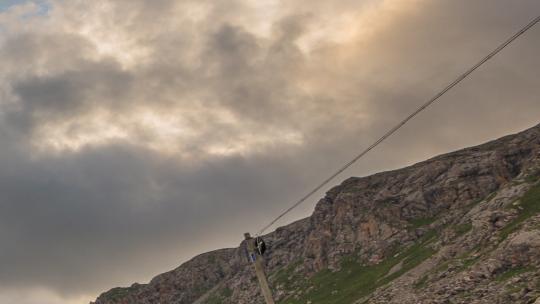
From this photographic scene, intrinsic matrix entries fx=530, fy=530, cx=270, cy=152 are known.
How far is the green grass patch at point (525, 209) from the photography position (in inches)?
6156

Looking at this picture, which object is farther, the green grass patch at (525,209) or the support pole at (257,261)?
the green grass patch at (525,209)

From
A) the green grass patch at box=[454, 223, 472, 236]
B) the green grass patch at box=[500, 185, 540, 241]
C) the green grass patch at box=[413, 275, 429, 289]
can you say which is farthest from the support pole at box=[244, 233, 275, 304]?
the green grass patch at box=[454, 223, 472, 236]

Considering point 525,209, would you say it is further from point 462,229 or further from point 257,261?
point 257,261

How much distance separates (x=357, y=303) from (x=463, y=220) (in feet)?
165

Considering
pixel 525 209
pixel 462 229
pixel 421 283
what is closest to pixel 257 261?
pixel 421 283

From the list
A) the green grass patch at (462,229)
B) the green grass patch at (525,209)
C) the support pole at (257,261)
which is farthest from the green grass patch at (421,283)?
the support pole at (257,261)

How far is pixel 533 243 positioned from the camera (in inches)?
5226

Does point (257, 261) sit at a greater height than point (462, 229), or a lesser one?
greater

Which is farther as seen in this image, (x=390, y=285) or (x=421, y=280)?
(x=390, y=285)

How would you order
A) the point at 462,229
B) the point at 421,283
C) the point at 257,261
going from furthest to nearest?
the point at 462,229 < the point at 421,283 < the point at 257,261

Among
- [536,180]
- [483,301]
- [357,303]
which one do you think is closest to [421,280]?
[357,303]

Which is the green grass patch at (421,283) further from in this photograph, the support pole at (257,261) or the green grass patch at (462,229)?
the support pole at (257,261)

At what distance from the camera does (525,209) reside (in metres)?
171

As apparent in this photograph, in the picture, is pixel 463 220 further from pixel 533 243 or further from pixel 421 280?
pixel 533 243
